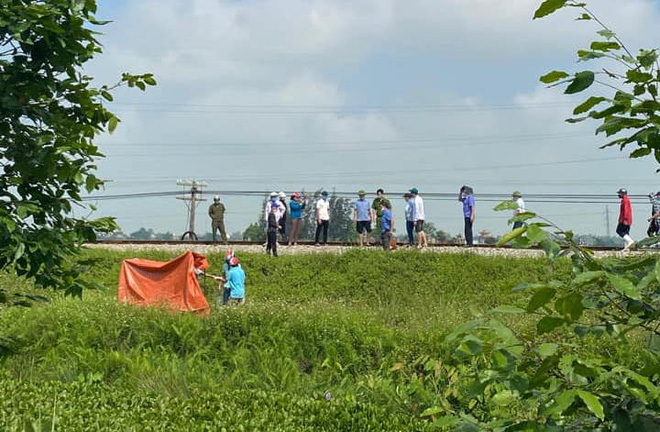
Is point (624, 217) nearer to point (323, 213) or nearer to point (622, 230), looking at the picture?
point (622, 230)

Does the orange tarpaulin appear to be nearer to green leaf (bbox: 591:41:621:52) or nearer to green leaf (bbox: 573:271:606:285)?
green leaf (bbox: 591:41:621:52)

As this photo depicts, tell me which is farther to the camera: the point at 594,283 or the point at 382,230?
the point at 382,230

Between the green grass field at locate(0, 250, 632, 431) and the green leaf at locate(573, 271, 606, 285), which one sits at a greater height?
the green leaf at locate(573, 271, 606, 285)

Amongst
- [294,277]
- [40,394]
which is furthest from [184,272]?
[40,394]

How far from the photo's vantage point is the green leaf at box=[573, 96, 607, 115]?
2.79 m

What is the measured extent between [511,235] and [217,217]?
30519mm

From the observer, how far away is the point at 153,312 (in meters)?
15.3

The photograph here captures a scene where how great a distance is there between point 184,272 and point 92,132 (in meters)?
17.4

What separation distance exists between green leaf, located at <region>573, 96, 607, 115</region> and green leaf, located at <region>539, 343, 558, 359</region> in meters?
0.79

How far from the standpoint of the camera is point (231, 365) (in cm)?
1270

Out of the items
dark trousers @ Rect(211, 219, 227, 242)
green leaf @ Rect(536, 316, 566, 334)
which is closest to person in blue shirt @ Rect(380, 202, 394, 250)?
dark trousers @ Rect(211, 219, 227, 242)

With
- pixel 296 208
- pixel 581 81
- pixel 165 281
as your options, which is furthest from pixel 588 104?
pixel 296 208

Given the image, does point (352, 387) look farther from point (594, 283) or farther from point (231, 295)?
point (231, 295)

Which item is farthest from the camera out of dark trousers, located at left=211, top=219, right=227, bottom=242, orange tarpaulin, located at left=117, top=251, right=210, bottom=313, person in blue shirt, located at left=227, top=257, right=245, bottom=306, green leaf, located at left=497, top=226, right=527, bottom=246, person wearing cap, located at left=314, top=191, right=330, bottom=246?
dark trousers, located at left=211, top=219, right=227, bottom=242
